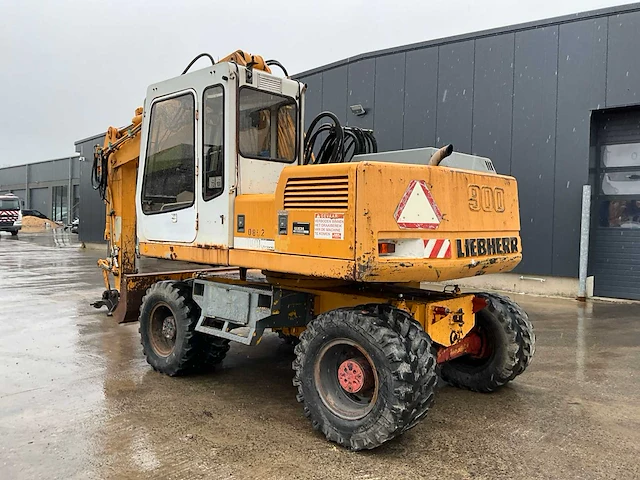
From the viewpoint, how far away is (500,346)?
5062 millimetres

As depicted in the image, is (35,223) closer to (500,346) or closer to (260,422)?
(260,422)

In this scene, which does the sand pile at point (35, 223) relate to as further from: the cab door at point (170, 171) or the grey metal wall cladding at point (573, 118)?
the cab door at point (170, 171)

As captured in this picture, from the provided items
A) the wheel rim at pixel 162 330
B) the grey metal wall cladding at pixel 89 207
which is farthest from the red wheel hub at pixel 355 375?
the grey metal wall cladding at pixel 89 207

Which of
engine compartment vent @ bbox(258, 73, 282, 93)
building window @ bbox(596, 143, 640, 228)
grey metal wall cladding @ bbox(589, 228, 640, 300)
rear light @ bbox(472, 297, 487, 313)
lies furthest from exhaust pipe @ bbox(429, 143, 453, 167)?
building window @ bbox(596, 143, 640, 228)

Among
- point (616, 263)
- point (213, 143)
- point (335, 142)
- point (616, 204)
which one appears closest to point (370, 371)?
point (335, 142)

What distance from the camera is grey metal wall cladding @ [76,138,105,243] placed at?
24.4 metres

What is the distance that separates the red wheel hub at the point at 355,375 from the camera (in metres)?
3.99

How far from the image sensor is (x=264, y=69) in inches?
208

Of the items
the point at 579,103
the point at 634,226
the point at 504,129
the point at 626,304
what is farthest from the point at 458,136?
the point at 626,304

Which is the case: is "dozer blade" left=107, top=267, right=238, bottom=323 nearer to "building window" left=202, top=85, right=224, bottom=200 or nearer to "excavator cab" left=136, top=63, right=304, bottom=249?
"excavator cab" left=136, top=63, right=304, bottom=249

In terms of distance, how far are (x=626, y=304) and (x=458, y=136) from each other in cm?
494

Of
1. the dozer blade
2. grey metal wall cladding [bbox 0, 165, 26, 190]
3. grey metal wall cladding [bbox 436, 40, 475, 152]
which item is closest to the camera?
the dozer blade

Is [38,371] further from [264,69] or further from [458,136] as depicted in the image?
[458,136]

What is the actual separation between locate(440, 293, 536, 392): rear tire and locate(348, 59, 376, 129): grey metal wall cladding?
370 inches
